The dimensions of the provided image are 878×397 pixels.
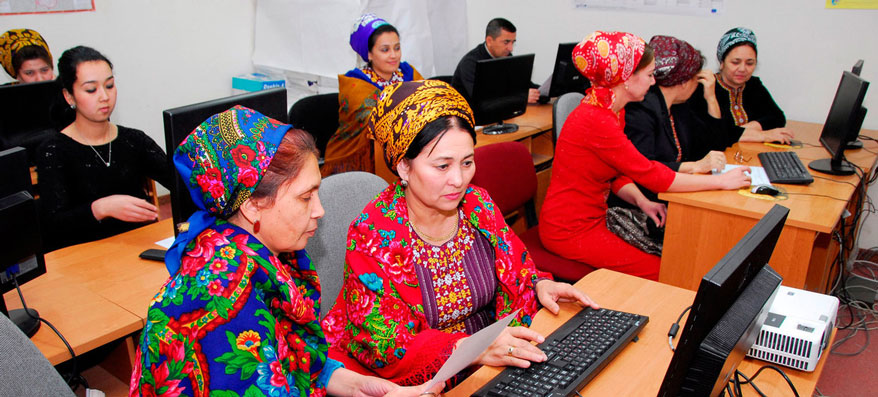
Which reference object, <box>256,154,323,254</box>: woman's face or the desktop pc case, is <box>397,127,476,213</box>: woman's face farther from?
the desktop pc case

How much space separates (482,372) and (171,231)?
1.42 meters

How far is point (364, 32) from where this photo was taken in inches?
149

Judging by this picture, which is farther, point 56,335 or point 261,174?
point 56,335

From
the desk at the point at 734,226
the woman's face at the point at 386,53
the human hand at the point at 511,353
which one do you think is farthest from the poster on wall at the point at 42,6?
the human hand at the point at 511,353

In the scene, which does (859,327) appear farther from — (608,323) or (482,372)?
(482,372)

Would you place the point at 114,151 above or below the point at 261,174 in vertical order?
below

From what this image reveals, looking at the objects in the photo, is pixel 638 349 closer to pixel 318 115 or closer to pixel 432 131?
pixel 432 131

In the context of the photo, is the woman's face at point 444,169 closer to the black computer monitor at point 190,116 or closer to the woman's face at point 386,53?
the black computer monitor at point 190,116

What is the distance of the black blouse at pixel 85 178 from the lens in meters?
2.18

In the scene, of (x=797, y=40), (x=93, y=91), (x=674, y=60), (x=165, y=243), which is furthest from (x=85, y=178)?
(x=797, y=40)

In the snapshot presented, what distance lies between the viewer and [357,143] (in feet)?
11.6

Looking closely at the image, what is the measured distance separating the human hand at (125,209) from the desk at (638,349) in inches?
54.0

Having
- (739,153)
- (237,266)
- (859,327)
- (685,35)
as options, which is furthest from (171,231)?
(685,35)

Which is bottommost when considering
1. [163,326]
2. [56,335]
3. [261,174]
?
[56,335]
